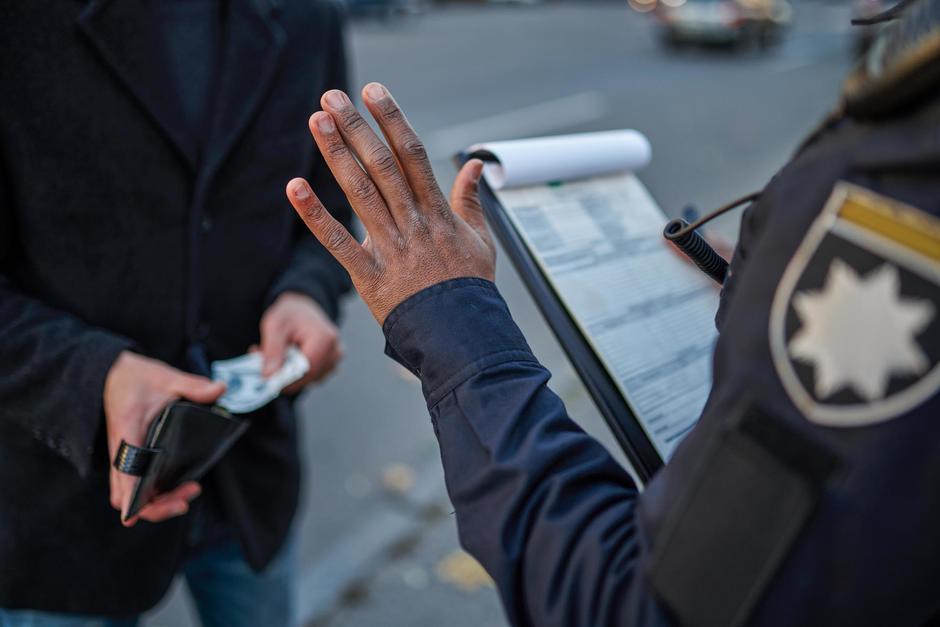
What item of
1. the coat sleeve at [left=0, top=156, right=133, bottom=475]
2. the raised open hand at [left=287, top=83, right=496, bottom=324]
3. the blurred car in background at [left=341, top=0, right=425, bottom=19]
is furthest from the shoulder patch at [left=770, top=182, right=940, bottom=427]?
the blurred car in background at [left=341, top=0, right=425, bottom=19]

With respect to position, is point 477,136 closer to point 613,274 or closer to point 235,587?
point 235,587

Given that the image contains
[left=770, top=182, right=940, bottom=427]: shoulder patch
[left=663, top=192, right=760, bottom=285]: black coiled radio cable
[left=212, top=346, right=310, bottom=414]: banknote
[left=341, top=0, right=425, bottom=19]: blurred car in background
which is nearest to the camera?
[left=770, top=182, right=940, bottom=427]: shoulder patch

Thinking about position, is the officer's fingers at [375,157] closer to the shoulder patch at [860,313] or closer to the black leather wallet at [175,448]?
the shoulder patch at [860,313]

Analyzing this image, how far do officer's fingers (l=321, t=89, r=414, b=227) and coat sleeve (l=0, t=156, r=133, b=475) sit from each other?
0.67 meters

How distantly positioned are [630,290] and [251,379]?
73cm

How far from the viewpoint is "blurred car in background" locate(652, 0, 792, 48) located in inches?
633

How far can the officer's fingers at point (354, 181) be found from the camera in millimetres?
934

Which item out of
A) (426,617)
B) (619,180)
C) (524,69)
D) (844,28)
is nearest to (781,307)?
(619,180)

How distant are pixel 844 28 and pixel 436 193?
25830mm

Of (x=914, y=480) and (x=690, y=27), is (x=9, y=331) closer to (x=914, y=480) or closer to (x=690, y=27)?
(x=914, y=480)

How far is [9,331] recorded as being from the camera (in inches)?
52.8

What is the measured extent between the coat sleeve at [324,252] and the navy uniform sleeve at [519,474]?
0.81 m

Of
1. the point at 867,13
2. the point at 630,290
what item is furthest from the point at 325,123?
the point at 867,13

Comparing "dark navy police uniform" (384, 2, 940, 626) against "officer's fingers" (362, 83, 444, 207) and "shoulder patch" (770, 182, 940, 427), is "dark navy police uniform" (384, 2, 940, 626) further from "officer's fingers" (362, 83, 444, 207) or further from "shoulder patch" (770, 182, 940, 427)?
"officer's fingers" (362, 83, 444, 207)
